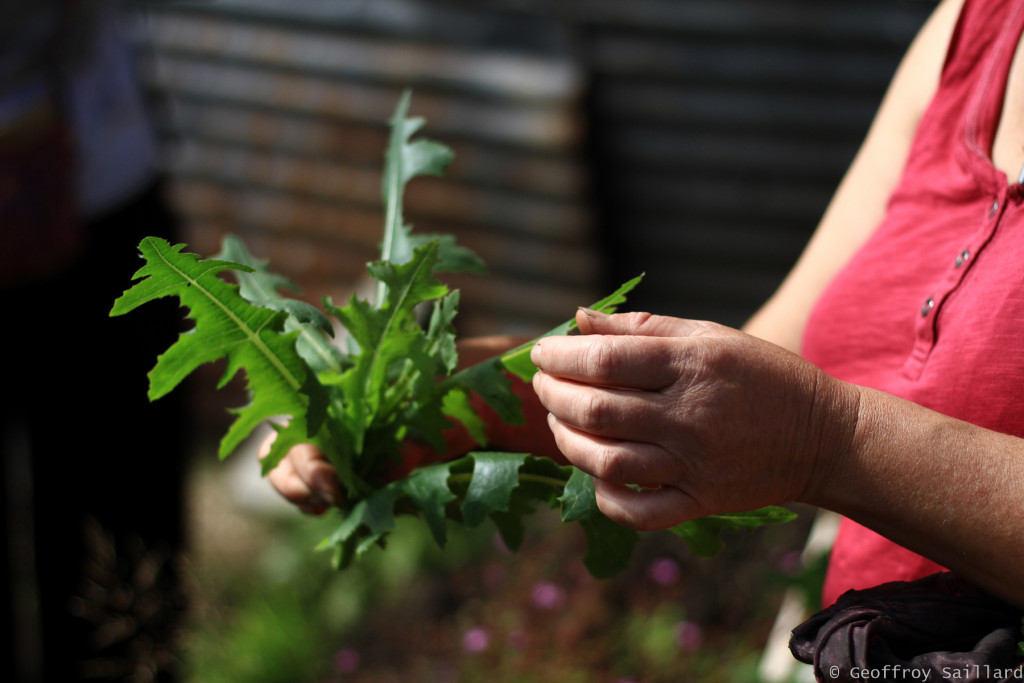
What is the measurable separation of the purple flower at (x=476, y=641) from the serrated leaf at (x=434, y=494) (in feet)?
6.44

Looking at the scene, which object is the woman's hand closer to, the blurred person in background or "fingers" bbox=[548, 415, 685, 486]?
"fingers" bbox=[548, 415, 685, 486]

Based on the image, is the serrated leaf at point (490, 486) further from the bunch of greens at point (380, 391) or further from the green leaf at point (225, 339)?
the green leaf at point (225, 339)

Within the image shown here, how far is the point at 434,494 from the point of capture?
1021mm

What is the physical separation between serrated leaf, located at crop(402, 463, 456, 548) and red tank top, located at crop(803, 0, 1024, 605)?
0.51m

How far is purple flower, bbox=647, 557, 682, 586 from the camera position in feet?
10.1

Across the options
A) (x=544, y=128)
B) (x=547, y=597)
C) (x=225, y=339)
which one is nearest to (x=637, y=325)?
(x=225, y=339)

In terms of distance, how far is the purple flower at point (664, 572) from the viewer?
308cm

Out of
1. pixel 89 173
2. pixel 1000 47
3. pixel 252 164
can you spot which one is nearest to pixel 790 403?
pixel 1000 47

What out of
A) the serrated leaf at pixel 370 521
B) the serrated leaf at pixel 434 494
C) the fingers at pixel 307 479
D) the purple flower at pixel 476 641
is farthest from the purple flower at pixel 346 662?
the serrated leaf at pixel 434 494


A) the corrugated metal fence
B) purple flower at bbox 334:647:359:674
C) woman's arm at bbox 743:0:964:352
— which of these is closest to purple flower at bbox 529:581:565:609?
purple flower at bbox 334:647:359:674

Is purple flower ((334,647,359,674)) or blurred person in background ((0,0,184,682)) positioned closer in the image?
blurred person in background ((0,0,184,682))

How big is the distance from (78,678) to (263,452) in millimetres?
2154

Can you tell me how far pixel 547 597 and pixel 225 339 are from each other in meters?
2.19

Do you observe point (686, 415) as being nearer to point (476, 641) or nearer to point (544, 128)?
point (476, 641)
